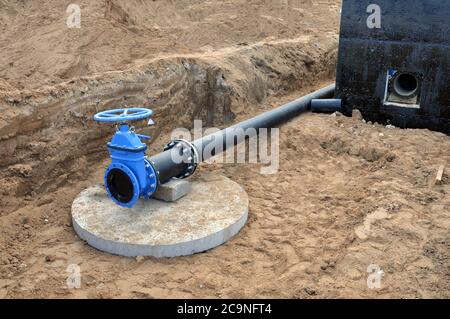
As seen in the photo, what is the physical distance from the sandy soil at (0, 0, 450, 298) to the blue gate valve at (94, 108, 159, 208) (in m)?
0.57

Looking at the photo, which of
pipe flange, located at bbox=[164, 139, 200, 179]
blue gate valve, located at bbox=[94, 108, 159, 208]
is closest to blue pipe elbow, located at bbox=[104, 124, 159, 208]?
blue gate valve, located at bbox=[94, 108, 159, 208]

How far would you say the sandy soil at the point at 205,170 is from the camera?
349 centimetres

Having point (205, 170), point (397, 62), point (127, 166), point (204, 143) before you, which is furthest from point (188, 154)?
point (397, 62)

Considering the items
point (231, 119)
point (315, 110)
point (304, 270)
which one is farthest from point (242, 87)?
point (304, 270)

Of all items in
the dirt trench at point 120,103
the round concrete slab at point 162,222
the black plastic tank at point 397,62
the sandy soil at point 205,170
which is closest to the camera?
the sandy soil at point 205,170

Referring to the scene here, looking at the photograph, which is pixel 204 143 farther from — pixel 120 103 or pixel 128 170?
pixel 120 103

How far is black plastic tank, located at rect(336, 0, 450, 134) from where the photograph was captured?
6.13m

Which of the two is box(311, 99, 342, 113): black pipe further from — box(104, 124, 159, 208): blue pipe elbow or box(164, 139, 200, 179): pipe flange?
box(104, 124, 159, 208): blue pipe elbow

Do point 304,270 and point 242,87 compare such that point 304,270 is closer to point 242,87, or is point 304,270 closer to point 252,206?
point 252,206

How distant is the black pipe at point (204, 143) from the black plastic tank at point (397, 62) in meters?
0.90

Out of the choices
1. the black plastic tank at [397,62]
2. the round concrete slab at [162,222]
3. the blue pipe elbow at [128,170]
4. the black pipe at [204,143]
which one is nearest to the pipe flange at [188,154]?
the black pipe at [204,143]

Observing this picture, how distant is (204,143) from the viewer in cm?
478

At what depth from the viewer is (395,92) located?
22.3ft

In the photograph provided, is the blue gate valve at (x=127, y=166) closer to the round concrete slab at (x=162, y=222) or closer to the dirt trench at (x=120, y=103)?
the round concrete slab at (x=162, y=222)
